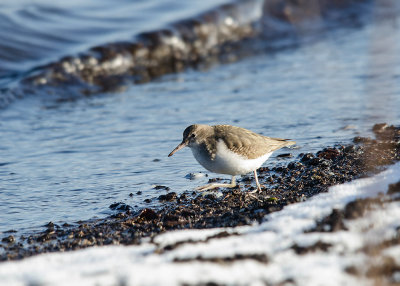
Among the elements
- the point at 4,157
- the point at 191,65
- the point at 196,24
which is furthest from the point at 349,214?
the point at 196,24

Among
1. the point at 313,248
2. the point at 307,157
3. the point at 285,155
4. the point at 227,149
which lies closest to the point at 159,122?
the point at 285,155

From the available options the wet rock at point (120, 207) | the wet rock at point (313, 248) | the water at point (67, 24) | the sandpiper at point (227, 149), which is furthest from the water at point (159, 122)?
the water at point (67, 24)

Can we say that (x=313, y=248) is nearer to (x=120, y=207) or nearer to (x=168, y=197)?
(x=168, y=197)

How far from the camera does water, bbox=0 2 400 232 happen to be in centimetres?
636

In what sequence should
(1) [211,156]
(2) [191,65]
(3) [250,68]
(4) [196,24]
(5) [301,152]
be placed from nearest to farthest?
(1) [211,156]
(5) [301,152]
(3) [250,68]
(2) [191,65]
(4) [196,24]

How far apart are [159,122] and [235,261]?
17.2 ft

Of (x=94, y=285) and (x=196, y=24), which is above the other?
(x=196, y=24)

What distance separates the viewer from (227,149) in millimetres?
5965

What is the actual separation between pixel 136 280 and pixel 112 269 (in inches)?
11.8

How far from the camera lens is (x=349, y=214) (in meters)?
4.53

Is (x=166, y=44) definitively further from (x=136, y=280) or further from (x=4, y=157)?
(x=136, y=280)

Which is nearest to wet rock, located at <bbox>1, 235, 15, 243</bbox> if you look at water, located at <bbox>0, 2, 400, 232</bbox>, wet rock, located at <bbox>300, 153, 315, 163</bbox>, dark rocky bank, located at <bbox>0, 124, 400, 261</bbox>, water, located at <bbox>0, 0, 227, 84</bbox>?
dark rocky bank, located at <bbox>0, 124, 400, 261</bbox>

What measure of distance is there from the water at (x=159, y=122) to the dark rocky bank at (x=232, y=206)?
1.02 feet

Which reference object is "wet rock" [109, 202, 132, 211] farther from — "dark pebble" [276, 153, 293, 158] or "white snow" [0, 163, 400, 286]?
"dark pebble" [276, 153, 293, 158]
